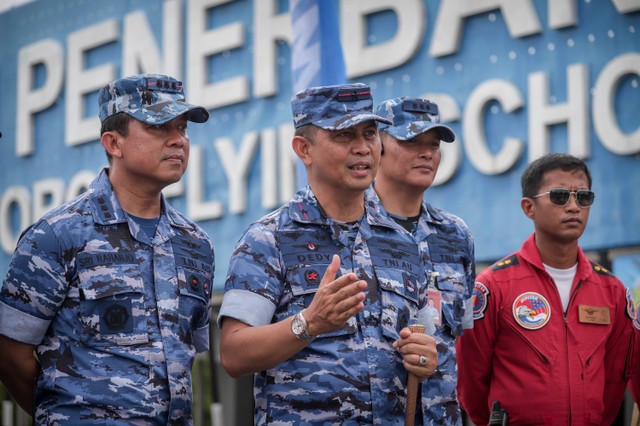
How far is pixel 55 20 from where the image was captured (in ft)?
58.2

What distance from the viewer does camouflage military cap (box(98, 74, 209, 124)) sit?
4188 mm

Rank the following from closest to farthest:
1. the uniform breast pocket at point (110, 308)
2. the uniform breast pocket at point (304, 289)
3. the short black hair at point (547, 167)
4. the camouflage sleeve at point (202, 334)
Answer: the uniform breast pocket at point (304, 289), the uniform breast pocket at point (110, 308), the camouflage sleeve at point (202, 334), the short black hair at point (547, 167)

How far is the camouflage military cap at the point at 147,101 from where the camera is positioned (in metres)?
4.19

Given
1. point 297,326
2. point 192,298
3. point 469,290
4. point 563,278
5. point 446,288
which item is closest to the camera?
point 297,326

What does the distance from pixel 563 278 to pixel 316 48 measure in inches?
76.5

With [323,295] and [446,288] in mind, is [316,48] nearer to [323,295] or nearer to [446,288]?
[446,288]

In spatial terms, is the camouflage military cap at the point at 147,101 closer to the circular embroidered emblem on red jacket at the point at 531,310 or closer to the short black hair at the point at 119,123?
the short black hair at the point at 119,123

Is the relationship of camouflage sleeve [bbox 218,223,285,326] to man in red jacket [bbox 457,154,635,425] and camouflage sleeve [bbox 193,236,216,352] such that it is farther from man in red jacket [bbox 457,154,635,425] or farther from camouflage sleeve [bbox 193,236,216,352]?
man in red jacket [bbox 457,154,635,425]

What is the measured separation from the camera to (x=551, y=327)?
17.1ft

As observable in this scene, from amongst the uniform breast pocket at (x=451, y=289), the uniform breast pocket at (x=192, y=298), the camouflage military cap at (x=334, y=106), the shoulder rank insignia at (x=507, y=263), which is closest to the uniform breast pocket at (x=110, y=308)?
the uniform breast pocket at (x=192, y=298)

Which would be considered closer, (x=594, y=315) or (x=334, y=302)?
(x=334, y=302)

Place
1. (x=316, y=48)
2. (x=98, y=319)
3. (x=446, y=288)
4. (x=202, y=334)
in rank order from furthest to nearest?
1. (x=316, y=48)
2. (x=446, y=288)
3. (x=202, y=334)
4. (x=98, y=319)

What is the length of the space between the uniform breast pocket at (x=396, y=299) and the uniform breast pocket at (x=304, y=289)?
0.46ft

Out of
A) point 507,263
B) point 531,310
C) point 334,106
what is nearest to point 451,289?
point 531,310
